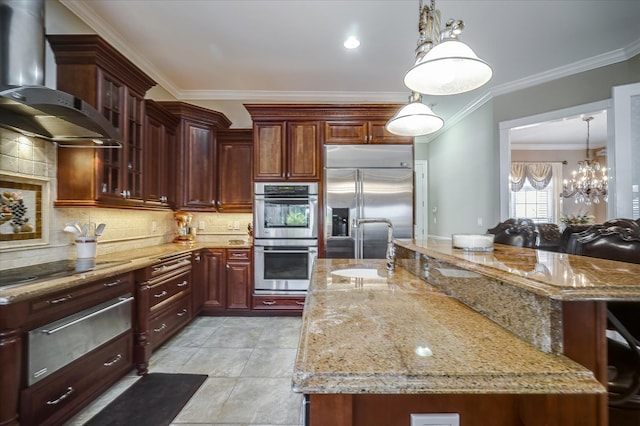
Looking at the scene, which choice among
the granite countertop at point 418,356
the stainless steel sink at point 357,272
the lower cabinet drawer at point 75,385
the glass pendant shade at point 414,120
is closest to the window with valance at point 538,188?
the glass pendant shade at point 414,120

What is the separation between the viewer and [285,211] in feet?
11.7

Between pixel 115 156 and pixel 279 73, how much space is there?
2.10 m

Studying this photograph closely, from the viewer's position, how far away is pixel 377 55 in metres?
3.21

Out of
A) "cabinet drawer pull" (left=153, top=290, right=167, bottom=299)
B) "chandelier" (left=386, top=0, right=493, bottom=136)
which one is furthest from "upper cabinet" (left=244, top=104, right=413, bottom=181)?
"chandelier" (left=386, top=0, right=493, bottom=136)

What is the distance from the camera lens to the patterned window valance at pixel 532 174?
7031mm

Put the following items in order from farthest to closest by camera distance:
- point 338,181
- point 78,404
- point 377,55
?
point 338,181 < point 377,55 < point 78,404

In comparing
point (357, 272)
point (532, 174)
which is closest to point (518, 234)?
point (357, 272)

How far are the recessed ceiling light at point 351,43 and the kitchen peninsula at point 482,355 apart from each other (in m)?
2.71

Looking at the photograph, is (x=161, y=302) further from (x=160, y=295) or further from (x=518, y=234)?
(x=518, y=234)

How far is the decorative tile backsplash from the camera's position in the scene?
1.87m

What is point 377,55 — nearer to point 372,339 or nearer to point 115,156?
point 115,156

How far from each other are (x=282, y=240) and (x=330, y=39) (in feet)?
7.36

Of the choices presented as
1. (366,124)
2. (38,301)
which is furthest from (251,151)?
(38,301)

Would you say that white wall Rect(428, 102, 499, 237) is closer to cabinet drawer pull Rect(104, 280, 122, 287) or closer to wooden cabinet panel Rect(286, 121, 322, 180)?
wooden cabinet panel Rect(286, 121, 322, 180)
